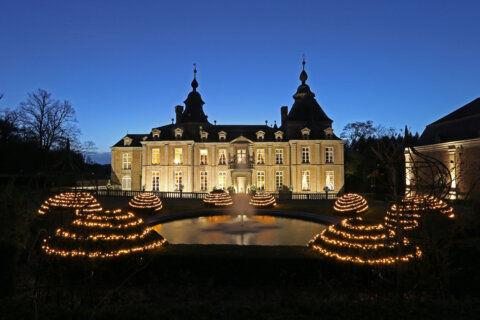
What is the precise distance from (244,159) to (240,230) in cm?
1680

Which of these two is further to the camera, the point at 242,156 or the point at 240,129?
the point at 240,129

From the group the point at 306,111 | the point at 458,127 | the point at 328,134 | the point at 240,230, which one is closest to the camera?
the point at 240,230

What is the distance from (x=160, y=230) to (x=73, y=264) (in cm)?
646

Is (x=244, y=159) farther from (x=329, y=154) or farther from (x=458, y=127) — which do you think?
(x=458, y=127)

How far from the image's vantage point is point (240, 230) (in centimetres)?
1266

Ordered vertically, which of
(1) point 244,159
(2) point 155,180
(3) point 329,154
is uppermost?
(3) point 329,154

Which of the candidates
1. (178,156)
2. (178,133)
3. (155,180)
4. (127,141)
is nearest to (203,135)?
(178,133)

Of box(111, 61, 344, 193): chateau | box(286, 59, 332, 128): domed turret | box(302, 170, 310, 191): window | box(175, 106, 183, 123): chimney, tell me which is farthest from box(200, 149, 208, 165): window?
box(302, 170, 310, 191): window

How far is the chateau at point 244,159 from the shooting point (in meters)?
28.8

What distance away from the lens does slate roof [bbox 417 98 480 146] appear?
68.2 feet

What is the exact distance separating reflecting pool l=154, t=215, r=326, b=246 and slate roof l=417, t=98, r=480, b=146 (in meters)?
15.9

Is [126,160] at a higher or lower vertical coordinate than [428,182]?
higher

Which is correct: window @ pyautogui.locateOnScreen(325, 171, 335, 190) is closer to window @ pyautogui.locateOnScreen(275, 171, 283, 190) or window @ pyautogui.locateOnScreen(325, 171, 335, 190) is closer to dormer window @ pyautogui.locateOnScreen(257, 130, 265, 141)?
window @ pyautogui.locateOnScreen(275, 171, 283, 190)

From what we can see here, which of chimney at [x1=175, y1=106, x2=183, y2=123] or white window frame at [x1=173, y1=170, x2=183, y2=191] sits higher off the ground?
chimney at [x1=175, y1=106, x2=183, y2=123]
